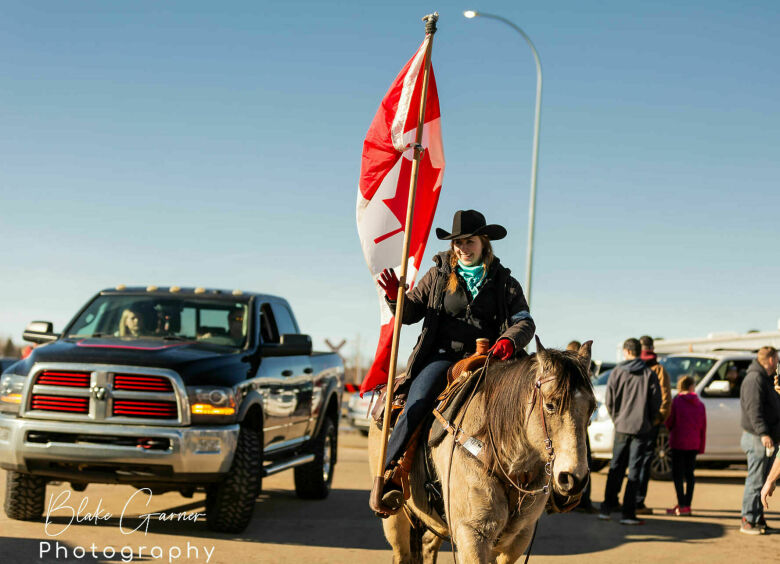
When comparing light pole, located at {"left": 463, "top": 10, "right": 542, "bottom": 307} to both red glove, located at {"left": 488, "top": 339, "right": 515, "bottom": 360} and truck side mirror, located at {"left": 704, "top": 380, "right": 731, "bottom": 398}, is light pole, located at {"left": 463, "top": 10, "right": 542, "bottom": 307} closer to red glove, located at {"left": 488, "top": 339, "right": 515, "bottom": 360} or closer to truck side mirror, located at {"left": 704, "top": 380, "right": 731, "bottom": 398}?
truck side mirror, located at {"left": 704, "top": 380, "right": 731, "bottom": 398}

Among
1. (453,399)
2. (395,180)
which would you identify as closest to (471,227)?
(453,399)

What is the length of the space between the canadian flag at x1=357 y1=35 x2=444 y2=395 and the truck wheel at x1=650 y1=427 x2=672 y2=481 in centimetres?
996

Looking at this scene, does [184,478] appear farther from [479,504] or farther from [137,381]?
[479,504]

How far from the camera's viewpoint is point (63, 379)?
879cm

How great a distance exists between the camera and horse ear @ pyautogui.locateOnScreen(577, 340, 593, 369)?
4.89 meters

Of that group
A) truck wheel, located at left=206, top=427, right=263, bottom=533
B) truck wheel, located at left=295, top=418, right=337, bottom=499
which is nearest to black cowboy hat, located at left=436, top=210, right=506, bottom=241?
truck wheel, located at left=206, top=427, right=263, bottom=533

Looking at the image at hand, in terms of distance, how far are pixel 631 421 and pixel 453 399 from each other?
6523mm

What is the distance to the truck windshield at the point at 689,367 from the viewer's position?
671 inches

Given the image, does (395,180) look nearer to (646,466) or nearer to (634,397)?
(634,397)

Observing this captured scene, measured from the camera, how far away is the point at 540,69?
24.5 metres

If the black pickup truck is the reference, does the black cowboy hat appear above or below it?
above

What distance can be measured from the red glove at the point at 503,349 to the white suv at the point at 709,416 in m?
10.5

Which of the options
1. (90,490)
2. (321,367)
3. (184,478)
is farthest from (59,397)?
(321,367)

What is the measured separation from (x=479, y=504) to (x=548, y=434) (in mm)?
659
